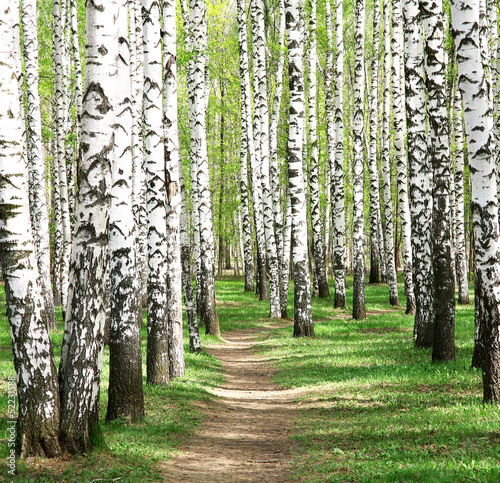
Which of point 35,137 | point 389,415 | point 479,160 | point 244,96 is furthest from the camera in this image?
point 244,96

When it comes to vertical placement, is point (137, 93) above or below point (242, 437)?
above

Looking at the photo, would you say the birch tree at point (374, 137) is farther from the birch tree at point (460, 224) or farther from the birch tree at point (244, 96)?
the birch tree at point (244, 96)

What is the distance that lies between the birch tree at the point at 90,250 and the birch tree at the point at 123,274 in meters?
1.36

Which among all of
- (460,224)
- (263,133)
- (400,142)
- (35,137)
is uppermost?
(263,133)

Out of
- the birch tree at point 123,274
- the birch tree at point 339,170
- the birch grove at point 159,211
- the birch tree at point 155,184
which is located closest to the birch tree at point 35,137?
the birch grove at point 159,211

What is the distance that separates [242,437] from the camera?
715cm

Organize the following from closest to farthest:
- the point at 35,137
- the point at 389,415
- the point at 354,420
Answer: the point at 389,415, the point at 354,420, the point at 35,137

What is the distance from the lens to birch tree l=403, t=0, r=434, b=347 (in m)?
11.4

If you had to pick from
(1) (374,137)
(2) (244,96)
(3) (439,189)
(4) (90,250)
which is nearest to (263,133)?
(2) (244,96)

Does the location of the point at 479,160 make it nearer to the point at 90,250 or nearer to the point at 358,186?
the point at 90,250

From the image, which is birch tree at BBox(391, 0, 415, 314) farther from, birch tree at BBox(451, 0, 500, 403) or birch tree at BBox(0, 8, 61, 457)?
birch tree at BBox(0, 8, 61, 457)

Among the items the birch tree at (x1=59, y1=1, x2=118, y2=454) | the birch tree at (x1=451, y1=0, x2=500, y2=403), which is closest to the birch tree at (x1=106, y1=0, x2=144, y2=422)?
the birch tree at (x1=59, y1=1, x2=118, y2=454)

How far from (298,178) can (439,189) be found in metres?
5.47

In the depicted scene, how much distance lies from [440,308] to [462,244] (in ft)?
37.6
